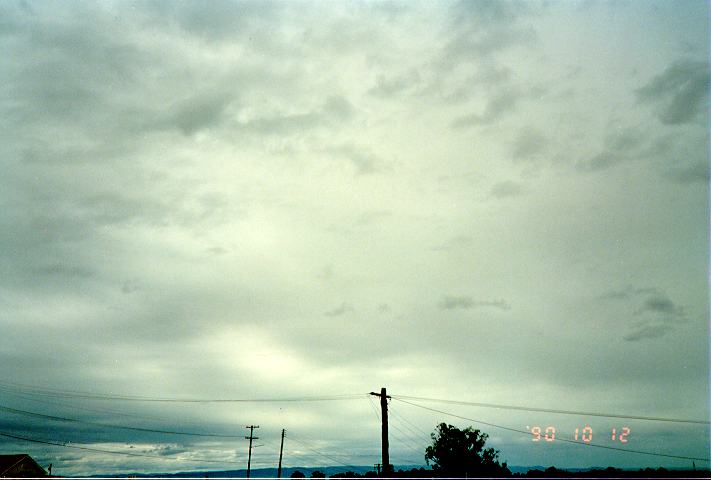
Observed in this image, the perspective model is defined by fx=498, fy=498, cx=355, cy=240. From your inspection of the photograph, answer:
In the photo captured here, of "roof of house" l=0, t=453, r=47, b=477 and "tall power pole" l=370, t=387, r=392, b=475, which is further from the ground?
"tall power pole" l=370, t=387, r=392, b=475

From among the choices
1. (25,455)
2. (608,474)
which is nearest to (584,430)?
(608,474)

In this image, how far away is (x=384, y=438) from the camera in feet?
111

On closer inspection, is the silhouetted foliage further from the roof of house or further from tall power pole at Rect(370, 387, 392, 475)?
the roof of house

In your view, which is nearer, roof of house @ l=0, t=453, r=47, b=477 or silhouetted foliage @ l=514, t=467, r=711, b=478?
silhouetted foliage @ l=514, t=467, r=711, b=478

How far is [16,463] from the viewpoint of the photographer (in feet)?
264

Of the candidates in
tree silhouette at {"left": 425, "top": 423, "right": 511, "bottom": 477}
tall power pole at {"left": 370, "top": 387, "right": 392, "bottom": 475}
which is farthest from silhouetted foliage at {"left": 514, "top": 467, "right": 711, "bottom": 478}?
tree silhouette at {"left": 425, "top": 423, "right": 511, "bottom": 477}

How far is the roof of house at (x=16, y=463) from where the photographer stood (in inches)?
3123

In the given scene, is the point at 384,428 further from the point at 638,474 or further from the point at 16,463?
the point at 16,463

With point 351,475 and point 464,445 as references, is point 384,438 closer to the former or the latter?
point 351,475

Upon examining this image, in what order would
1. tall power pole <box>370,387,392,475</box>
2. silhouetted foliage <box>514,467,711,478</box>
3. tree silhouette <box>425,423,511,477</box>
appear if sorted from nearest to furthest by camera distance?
silhouetted foliage <box>514,467,711,478</box> → tall power pole <box>370,387,392,475</box> → tree silhouette <box>425,423,511,477</box>

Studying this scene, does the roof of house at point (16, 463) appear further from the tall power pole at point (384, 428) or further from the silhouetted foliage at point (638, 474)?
the silhouetted foliage at point (638, 474)

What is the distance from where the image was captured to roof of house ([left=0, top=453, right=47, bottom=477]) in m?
79.3

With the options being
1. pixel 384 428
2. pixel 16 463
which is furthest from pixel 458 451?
pixel 16 463

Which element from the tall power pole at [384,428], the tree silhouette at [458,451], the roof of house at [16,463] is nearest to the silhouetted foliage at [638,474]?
the tall power pole at [384,428]
